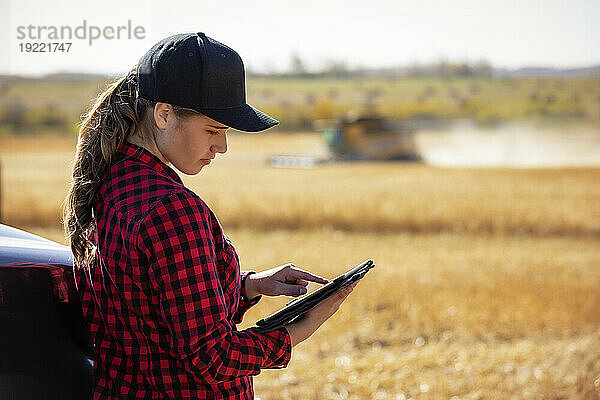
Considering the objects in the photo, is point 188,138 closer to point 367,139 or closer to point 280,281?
point 280,281

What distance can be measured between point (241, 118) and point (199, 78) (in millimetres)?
86

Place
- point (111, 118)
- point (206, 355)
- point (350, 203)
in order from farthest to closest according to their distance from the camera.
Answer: point (350, 203)
point (111, 118)
point (206, 355)

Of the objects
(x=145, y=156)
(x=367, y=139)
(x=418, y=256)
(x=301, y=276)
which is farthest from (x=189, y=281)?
(x=367, y=139)

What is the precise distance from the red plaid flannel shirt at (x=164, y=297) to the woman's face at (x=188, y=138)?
1.3 inches

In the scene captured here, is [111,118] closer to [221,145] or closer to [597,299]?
[221,145]

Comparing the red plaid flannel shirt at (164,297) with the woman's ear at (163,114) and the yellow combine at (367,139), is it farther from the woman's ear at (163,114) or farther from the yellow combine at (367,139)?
the yellow combine at (367,139)

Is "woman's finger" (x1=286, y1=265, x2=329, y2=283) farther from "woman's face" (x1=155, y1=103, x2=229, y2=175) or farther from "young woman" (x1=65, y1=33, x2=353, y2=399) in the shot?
"woman's face" (x1=155, y1=103, x2=229, y2=175)

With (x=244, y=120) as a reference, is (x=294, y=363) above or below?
below

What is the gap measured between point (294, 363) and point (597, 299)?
210 centimetres

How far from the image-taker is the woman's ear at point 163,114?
4.09 ft

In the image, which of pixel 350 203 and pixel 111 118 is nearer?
pixel 111 118

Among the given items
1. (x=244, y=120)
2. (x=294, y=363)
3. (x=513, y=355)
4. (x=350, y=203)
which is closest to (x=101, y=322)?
(x=244, y=120)

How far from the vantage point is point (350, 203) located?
8.27 meters

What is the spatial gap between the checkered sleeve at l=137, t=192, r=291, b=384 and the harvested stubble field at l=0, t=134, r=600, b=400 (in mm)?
2317
